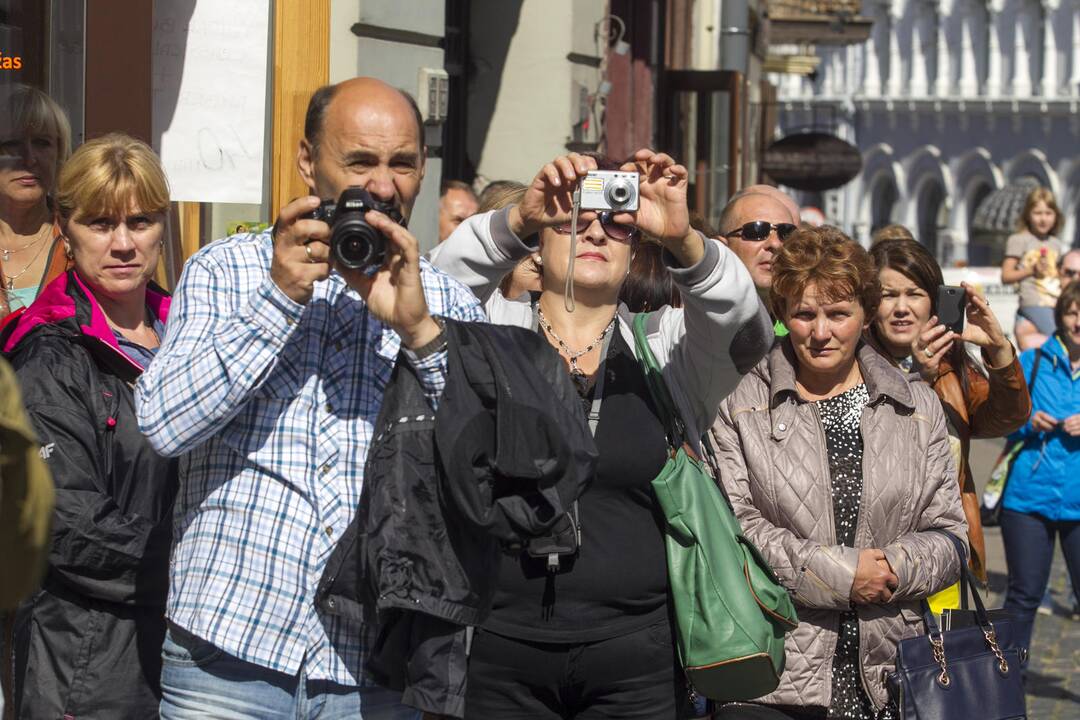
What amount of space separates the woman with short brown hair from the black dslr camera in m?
1.92

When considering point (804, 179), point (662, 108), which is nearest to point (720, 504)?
point (662, 108)

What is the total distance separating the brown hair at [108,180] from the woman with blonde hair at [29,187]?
0.89 m

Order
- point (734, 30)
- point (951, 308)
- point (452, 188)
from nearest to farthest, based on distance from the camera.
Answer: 1. point (951, 308)
2. point (452, 188)
3. point (734, 30)

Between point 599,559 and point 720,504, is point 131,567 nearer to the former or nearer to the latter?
point 599,559

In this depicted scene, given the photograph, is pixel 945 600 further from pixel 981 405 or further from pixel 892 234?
pixel 892 234

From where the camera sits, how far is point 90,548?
3.64 metres

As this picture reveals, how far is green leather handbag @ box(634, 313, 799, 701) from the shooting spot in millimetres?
4004

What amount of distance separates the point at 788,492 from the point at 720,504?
0.62m

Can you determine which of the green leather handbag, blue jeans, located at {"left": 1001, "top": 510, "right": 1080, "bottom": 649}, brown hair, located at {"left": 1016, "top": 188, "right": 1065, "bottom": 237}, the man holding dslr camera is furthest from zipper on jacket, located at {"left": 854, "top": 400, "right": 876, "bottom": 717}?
brown hair, located at {"left": 1016, "top": 188, "right": 1065, "bottom": 237}

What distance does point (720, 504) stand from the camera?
415 cm

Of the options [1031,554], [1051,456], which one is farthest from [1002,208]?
[1031,554]

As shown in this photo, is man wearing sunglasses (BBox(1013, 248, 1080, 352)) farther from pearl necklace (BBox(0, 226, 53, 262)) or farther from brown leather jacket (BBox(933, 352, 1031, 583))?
pearl necklace (BBox(0, 226, 53, 262))

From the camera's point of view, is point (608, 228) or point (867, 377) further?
point (867, 377)

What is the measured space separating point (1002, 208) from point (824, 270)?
196 ft
